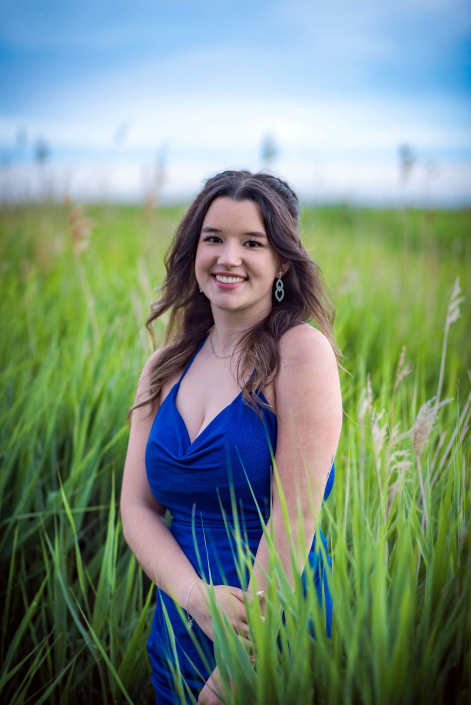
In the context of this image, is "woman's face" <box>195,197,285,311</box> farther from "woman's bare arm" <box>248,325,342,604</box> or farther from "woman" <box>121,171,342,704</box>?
"woman's bare arm" <box>248,325,342,604</box>

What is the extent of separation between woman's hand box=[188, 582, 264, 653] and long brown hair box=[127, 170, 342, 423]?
0.45 meters

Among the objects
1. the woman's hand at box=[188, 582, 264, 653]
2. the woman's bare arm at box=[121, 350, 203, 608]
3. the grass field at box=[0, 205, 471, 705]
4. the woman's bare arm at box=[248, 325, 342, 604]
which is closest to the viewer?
the grass field at box=[0, 205, 471, 705]

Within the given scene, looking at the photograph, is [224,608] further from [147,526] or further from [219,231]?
[219,231]

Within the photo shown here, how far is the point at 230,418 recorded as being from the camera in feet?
4.30

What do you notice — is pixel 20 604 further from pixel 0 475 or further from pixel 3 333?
pixel 3 333

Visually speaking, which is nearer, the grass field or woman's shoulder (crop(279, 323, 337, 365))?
the grass field

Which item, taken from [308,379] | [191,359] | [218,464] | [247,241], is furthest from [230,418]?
[247,241]

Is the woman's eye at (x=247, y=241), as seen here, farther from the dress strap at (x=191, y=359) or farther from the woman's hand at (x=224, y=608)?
the woman's hand at (x=224, y=608)

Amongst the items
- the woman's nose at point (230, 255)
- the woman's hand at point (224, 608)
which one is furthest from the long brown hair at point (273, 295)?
the woman's hand at point (224, 608)

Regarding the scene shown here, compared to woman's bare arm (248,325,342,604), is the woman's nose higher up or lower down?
higher up

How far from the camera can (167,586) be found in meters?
1.28

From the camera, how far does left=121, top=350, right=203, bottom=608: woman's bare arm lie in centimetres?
131

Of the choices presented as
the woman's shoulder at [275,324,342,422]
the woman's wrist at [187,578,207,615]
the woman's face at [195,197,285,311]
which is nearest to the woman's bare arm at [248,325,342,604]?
the woman's shoulder at [275,324,342,422]

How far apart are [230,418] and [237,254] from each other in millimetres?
473
